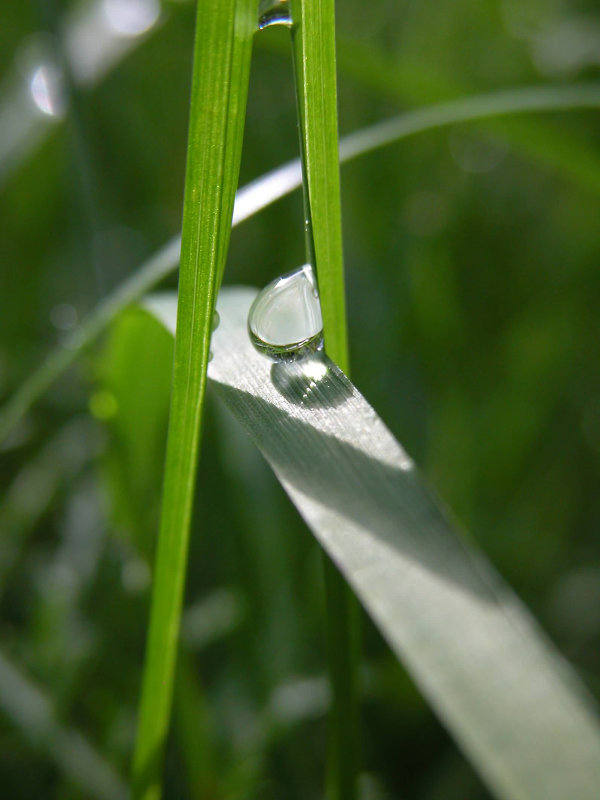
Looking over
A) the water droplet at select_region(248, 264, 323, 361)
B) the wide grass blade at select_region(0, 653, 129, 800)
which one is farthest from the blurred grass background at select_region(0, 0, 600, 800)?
the water droplet at select_region(248, 264, 323, 361)

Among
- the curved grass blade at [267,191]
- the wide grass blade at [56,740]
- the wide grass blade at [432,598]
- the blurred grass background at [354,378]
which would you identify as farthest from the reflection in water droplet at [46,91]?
the wide grass blade at [432,598]

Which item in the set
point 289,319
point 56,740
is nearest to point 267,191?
point 289,319

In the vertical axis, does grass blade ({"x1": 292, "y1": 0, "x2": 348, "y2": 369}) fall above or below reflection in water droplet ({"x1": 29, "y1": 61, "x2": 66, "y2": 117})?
below

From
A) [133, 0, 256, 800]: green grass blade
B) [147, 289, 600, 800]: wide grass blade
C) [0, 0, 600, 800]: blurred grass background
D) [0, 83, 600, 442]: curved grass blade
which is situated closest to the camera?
[147, 289, 600, 800]: wide grass blade

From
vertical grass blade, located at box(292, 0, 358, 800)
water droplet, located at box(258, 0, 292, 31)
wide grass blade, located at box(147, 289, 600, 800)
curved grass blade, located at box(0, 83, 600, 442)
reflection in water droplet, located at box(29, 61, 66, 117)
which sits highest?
reflection in water droplet, located at box(29, 61, 66, 117)

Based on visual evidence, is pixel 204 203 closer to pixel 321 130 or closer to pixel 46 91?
pixel 321 130

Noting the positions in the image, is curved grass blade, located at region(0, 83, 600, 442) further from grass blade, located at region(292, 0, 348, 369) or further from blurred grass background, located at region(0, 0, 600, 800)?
grass blade, located at region(292, 0, 348, 369)

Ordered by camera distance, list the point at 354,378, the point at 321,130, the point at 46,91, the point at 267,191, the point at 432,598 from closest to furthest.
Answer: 1. the point at 432,598
2. the point at 321,130
3. the point at 267,191
4. the point at 354,378
5. the point at 46,91
